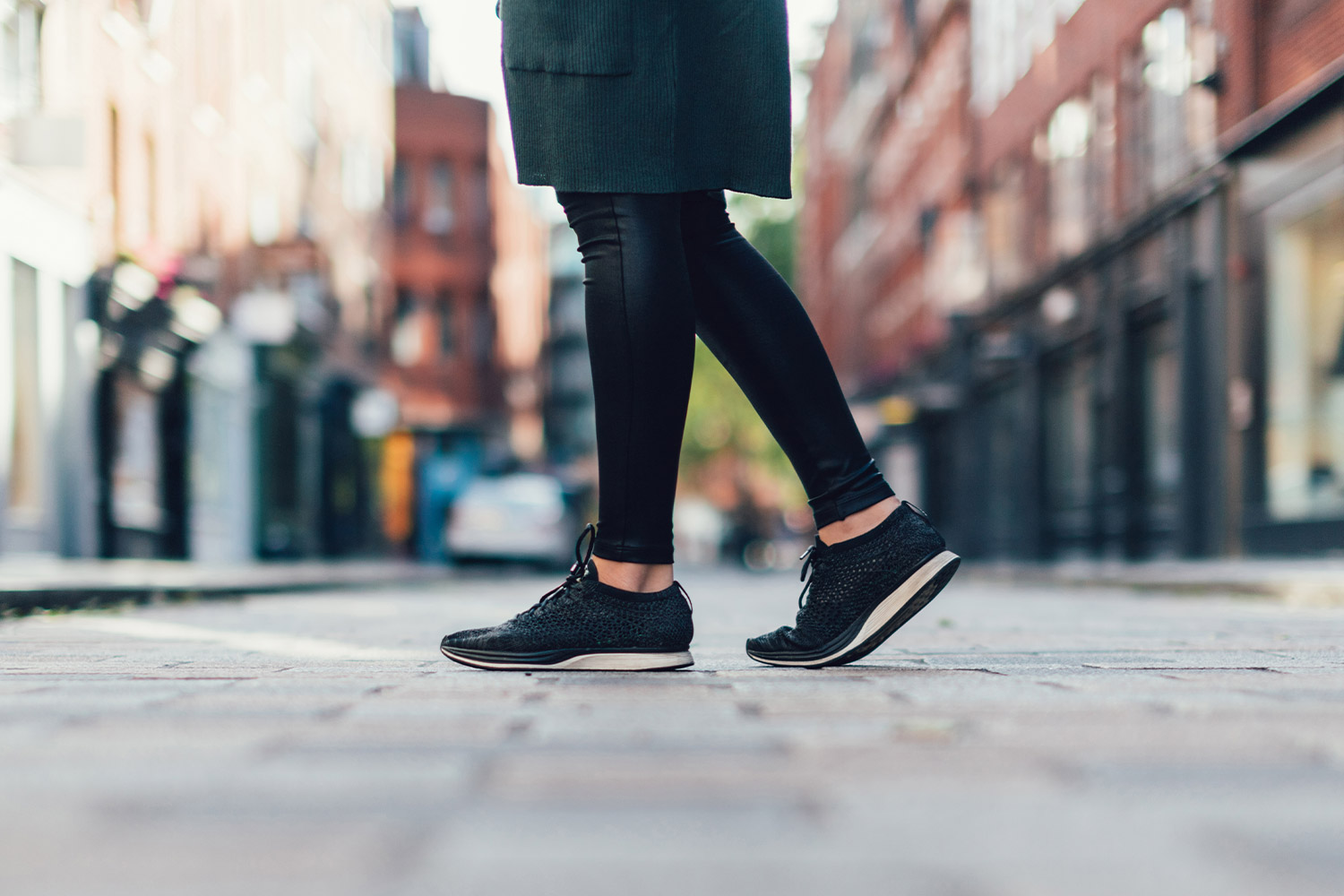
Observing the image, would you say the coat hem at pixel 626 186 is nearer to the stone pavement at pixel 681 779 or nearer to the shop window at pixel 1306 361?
the stone pavement at pixel 681 779

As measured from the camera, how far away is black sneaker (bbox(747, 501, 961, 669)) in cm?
290

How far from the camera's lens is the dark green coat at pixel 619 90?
2.98 meters

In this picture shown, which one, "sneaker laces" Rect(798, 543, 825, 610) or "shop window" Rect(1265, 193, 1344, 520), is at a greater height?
"shop window" Rect(1265, 193, 1344, 520)

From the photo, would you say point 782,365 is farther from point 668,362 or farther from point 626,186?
point 626,186

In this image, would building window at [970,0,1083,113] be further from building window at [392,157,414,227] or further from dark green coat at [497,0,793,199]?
building window at [392,157,414,227]

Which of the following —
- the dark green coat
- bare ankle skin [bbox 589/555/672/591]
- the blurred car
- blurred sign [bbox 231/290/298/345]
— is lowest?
the blurred car

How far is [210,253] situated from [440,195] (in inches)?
767

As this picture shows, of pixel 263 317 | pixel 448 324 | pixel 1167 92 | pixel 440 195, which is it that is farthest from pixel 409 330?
pixel 1167 92

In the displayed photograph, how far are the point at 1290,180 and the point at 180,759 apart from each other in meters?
12.9

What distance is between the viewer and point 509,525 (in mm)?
19953

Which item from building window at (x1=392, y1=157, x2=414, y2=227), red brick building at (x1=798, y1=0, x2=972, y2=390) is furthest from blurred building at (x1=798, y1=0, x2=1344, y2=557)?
building window at (x1=392, y1=157, x2=414, y2=227)

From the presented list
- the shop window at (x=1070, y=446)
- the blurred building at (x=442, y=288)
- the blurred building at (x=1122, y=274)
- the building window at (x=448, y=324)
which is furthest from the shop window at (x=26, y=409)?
the building window at (x=448, y=324)

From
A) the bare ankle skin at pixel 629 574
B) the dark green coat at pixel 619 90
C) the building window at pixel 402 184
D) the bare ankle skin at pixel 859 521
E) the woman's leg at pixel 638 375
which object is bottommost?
the bare ankle skin at pixel 629 574

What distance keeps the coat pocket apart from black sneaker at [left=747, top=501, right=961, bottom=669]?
3.55 feet
